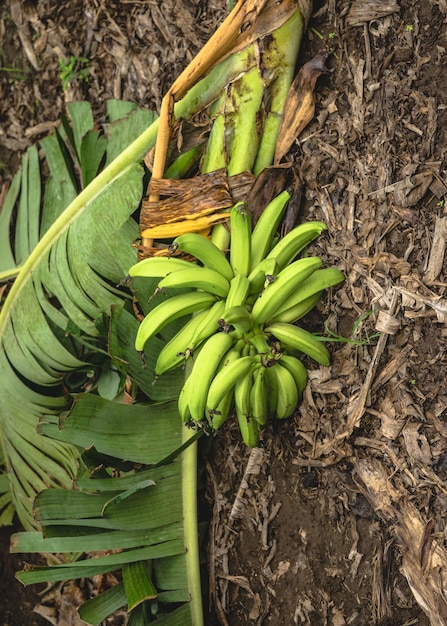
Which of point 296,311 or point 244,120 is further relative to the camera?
point 244,120

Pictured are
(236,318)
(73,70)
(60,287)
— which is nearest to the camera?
(236,318)

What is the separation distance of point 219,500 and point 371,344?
638 mm

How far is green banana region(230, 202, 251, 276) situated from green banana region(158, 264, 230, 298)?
0.18 ft

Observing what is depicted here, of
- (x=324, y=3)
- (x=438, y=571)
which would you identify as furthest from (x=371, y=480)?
(x=324, y=3)

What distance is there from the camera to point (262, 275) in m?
1.53

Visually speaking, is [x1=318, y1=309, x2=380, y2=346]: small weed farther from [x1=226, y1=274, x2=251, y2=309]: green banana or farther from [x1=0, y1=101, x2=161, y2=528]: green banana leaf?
[x1=0, y1=101, x2=161, y2=528]: green banana leaf

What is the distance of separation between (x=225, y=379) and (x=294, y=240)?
0.37 meters

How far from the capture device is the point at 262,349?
150 cm

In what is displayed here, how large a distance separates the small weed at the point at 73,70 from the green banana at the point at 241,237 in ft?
3.45

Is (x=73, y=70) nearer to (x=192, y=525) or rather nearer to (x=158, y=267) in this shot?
(x=158, y=267)

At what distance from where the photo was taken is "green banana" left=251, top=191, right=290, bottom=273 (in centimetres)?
161

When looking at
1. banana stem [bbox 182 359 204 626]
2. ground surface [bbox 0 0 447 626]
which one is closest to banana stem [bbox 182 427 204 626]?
banana stem [bbox 182 359 204 626]

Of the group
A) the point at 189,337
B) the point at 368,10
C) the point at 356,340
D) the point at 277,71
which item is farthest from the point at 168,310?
the point at 368,10

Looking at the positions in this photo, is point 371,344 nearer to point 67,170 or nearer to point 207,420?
point 207,420
